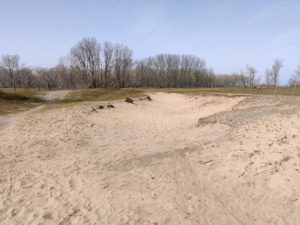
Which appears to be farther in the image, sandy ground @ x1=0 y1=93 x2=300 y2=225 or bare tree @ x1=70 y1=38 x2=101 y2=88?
bare tree @ x1=70 y1=38 x2=101 y2=88

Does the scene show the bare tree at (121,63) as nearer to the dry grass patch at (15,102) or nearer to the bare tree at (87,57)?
the bare tree at (87,57)

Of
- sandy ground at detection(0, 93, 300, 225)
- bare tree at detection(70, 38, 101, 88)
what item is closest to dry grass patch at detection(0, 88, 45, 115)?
sandy ground at detection(0, 93, 300, 225)

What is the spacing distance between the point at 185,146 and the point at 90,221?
6.68m

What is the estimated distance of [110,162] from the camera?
10148mm

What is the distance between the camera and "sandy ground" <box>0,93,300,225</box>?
643 cm

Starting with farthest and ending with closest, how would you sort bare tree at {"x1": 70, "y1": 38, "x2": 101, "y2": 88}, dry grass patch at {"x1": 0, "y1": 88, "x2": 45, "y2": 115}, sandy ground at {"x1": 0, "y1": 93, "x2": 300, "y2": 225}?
bare tree at {"x1": 70, "y1": 38, "x2": 101, "y2": 88}, dry grass patch at {"x1": 0, "y1": 88, "x2": 45, "y2": 115}, sandy ground at {"x1": 0, "y1": 93, "x2": 300, "y2": 225}

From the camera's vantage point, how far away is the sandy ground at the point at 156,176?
253 inches

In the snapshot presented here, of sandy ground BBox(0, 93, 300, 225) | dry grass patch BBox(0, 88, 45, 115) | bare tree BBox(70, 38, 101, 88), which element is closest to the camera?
sandy ground BBox(0, 93, 300, 225)

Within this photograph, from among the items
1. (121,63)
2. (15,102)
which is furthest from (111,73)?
(15,102)

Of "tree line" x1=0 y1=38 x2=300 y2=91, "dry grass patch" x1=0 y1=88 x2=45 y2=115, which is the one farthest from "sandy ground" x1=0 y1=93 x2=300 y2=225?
"tree line" x1=0 y1=38 x2=300 y2=91

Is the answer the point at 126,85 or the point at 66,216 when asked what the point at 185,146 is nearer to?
the point at 66,216

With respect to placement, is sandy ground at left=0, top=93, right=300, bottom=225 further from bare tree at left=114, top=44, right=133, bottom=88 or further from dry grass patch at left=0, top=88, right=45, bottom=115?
bare tree at left=114, top=44, right=133, bottom=88

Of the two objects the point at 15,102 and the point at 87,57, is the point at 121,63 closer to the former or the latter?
the point at 87,57

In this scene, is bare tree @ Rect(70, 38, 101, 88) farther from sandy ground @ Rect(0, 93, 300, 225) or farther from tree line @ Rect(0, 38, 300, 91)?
sandy ground @ Rect(0, 93, 300, 225)
